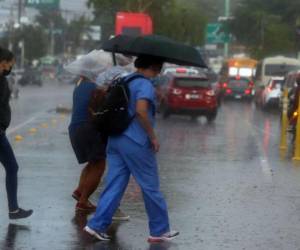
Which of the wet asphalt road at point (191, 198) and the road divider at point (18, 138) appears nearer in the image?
the wet asphalt road at point (191, 198)

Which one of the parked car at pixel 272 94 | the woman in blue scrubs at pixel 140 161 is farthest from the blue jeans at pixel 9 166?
the parked car at pixel 272 94

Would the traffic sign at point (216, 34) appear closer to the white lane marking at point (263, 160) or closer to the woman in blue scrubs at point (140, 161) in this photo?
the white lane marking at point (263, 160)

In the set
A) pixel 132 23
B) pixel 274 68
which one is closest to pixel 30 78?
pixel 274 68

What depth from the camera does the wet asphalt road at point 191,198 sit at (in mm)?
9422

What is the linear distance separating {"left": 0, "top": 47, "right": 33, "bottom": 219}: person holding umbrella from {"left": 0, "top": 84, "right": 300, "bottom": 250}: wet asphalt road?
0.49ft

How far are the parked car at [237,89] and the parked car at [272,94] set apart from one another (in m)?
8.04

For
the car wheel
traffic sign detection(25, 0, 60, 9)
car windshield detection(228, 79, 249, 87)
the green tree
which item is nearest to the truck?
car windshield detection(228, 79, 249, 87)

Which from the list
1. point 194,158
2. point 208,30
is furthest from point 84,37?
point 194,158

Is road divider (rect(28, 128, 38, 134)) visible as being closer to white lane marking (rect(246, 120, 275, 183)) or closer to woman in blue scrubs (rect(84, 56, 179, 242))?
white lane marking (rect(246, 120, 275, 183))

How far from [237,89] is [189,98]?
869 inches

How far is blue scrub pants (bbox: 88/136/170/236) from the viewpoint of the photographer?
→ 9.04 metres

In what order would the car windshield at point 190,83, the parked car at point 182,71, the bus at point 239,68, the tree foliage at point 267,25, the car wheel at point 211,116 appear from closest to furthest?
the car wheel at point 211,116 → the car windshield at point 190,83 → the parked car at point 182,71 → the bus at point 239,68 → the tree foliage at point 267,25

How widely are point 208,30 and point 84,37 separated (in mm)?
55439

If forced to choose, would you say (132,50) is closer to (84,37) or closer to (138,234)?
(138,234)
